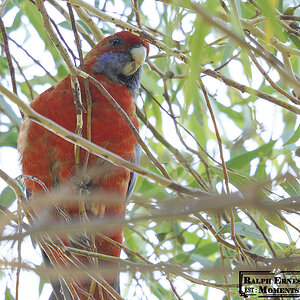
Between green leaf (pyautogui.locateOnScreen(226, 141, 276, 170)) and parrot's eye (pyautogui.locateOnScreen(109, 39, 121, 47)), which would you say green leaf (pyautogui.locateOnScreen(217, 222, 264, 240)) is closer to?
green leaf (pyautogui.locateOnScreen(226, 141, 276, 170))

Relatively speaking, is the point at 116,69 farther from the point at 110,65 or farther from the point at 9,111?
the point at 9,111

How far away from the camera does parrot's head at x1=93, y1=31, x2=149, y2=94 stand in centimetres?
222

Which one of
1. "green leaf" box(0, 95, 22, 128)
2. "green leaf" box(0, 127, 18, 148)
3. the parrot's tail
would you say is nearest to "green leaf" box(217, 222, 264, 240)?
the parrot's tail

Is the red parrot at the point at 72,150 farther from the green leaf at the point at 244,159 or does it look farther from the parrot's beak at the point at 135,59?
the green leaf at the point at 244,159

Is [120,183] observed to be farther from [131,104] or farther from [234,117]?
[234,117]

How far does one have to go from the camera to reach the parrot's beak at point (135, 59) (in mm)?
2207

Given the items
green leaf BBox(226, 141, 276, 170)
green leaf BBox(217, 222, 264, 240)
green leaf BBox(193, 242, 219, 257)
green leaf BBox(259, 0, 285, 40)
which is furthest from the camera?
green leaf BBox(193, 242, 219, 257)

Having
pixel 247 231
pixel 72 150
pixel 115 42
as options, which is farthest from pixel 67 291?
pixel 115 42

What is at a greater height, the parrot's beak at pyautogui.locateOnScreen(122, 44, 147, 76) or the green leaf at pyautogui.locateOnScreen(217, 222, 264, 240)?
the parrot's beak at pyautogui.locateOnScreen(122, 44, 147, 76)

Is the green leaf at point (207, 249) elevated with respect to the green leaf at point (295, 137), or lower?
lower

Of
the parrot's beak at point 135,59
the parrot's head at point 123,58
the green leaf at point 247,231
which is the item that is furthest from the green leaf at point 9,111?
the green leaf at point 247,231

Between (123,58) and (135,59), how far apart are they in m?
0.07

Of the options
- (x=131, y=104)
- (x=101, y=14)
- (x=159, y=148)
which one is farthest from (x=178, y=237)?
(x=101, y=14)

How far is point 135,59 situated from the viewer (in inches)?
88.6
